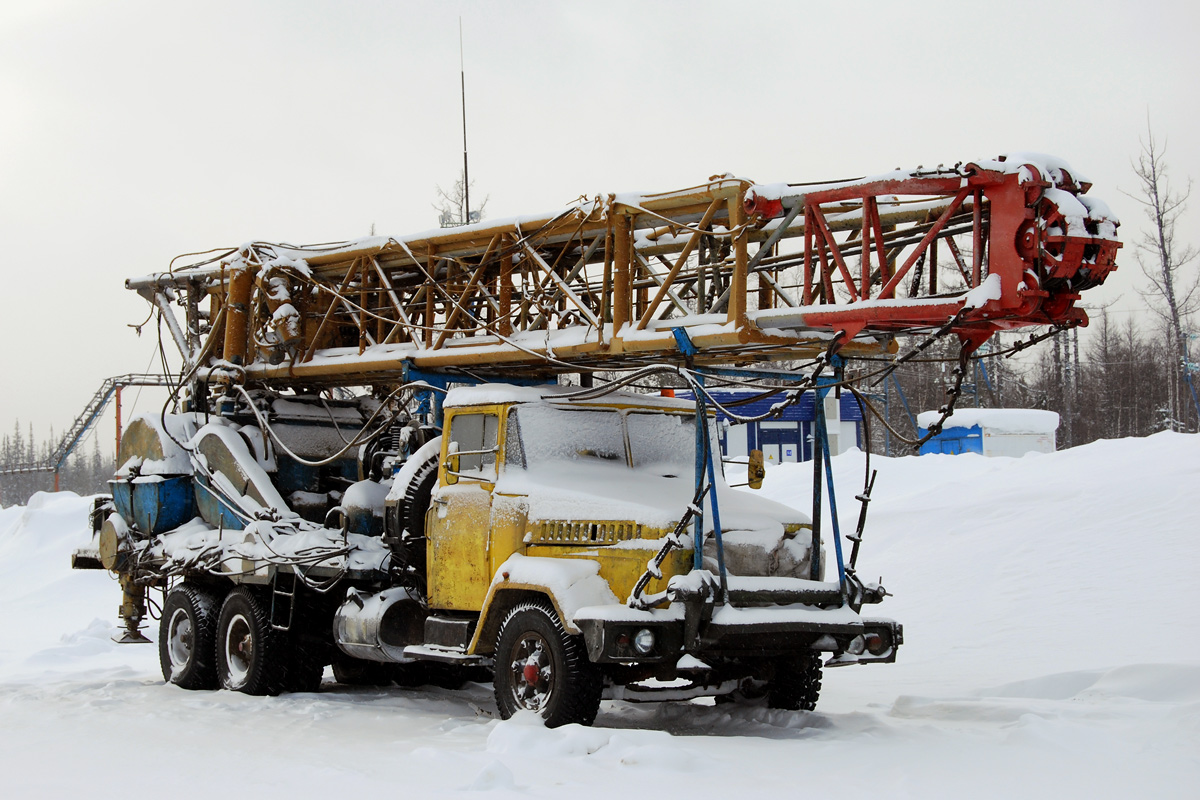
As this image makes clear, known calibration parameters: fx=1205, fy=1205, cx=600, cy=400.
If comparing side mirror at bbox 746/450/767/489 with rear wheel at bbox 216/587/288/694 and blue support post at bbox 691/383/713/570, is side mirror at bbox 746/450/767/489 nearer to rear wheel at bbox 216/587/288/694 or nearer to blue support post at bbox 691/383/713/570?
blue support post at bbox 691/383/713/570

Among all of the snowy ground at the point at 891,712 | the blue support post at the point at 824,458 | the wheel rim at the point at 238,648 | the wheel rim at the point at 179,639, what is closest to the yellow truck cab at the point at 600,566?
the blue support post at the point at 824,458

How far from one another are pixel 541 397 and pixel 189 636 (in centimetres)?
523

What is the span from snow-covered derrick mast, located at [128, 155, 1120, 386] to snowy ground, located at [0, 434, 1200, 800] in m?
2.68

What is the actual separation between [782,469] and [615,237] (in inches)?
660

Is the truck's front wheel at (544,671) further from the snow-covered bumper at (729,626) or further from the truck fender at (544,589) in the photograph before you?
the snow-covered bumper at (729,626)

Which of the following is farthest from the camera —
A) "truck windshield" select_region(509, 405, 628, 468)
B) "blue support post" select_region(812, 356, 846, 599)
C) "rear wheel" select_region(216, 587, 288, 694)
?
"rear wheel" select_region(216, 587, 288, 694)

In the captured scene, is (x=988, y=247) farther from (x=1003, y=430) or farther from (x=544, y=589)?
(x=1003, y=430)

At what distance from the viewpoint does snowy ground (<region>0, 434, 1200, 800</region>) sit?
21.5 feet

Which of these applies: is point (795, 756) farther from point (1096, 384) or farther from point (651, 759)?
point (1096, 384)

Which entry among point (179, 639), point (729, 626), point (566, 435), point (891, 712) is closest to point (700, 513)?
point (729, 626)

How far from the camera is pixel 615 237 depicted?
9203 mm

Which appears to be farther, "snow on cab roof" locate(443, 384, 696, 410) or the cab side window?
"snow on cab roof" locate(443, 384, 696, 410)

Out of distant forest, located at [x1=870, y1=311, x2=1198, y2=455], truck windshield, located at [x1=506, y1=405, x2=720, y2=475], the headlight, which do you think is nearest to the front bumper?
the headlight

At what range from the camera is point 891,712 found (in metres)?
9.19
